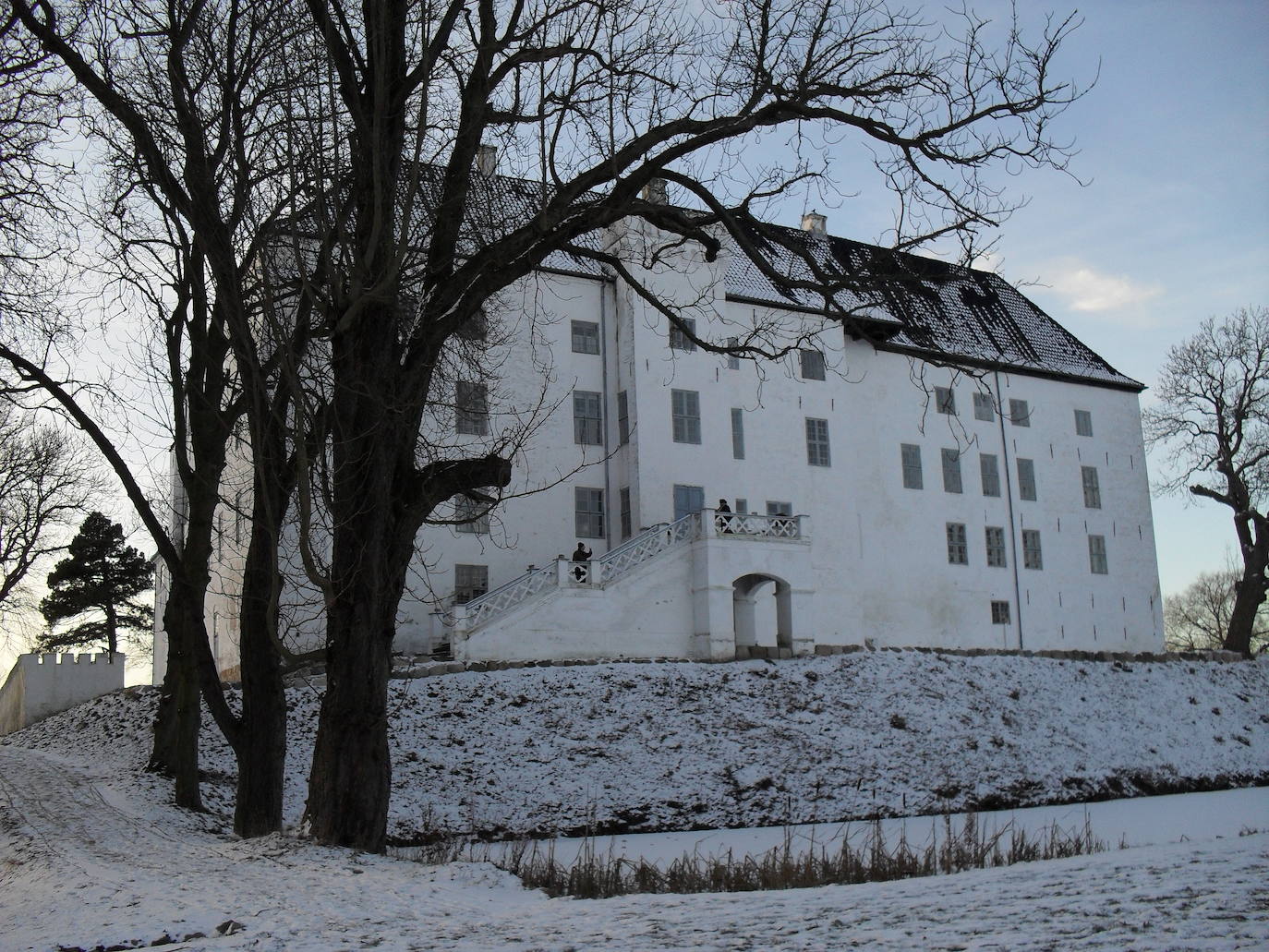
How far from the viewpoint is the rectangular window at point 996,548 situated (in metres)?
35.8

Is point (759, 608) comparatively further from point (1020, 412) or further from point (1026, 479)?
point (1020, 412)

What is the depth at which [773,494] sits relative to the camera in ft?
105

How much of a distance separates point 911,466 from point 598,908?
30.8 meters

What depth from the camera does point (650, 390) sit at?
30016 millimetres

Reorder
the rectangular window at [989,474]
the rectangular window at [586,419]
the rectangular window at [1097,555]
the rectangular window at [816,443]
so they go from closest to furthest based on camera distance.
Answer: the rectangular window at [586,419]
the rectangular window at [816,443]
the rectangular window at [989,474]
the rectangular window at [1097,555]

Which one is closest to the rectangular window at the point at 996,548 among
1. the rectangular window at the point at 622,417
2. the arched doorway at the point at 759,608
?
the arched doorway at the point at 759,608

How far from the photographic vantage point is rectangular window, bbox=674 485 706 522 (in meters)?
30.1

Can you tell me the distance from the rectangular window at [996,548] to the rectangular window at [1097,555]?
12.7 feet

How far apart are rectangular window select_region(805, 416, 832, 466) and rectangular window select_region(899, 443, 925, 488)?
3.14 meters

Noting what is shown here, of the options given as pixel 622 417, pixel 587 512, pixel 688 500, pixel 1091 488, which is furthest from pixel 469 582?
pixel 1091 488

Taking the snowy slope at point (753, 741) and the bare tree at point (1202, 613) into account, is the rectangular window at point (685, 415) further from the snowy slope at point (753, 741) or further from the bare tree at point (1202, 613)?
the bare tree at point (1202, 613)

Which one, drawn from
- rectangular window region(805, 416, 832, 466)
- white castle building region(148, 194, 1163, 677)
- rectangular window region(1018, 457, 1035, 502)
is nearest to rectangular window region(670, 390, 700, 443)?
white castle building region(148, 194, 1163, 677)

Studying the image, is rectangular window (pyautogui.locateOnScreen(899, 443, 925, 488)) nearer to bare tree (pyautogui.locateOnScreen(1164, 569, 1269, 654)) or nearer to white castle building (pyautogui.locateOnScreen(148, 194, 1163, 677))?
white castle building (pyautogui.locateOnScreen(148, 194, 1163, 677))

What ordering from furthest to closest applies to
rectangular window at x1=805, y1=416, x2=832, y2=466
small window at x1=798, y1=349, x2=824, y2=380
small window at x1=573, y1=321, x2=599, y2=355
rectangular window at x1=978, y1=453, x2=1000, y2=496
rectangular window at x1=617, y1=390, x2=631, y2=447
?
1. rectangular window at x1=978, y1=453, x2=1000, y2=496
2. small window at x1=798, y1=349, x2=824, y2=380
3. rectangular window at x1=805, y1=416, x2=832, y2=466
4. small window at x1=573, y1=321, x2=599, y2=355
5. rectangular window at x1=617, y1=390, x2=631, y2=447
